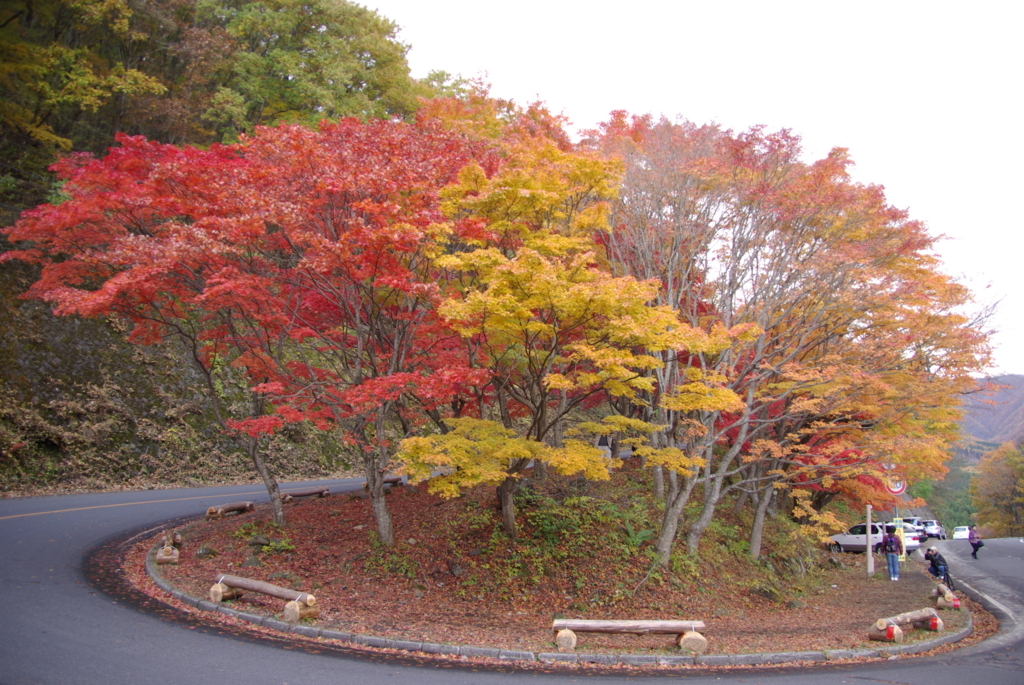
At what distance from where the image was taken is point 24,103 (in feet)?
66.8

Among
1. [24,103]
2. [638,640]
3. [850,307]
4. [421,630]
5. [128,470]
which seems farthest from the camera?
[24,103]

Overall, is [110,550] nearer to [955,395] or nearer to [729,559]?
[729,559]

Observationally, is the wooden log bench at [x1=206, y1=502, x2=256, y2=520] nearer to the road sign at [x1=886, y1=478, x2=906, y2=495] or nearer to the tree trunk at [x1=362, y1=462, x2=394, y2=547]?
the tree trunk at [x1=362, y1=462, x2=394, y2=547]

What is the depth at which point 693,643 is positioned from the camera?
9.51 meters

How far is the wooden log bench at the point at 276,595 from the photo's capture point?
916 cm

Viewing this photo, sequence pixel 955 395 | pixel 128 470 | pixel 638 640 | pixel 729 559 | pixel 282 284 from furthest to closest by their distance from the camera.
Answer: pixel 128 470
pixel 729 559
pixel 955 395
pixel 282 284
pixel 638 640

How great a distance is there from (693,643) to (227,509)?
11.7 metres

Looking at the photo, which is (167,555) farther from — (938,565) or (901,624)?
(938,565)

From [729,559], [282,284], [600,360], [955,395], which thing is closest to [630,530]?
[729,559]

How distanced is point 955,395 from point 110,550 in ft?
64.3

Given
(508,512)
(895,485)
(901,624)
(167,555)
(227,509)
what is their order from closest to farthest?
(901,624) < (167,555) < (508,512) < (895,485) < (227,509)

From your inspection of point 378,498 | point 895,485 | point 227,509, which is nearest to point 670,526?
point 895,485

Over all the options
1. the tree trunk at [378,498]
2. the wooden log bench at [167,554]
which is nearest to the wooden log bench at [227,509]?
the wooden log bench at [167,554]

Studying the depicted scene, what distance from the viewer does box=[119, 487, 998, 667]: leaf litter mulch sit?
10203 mm
